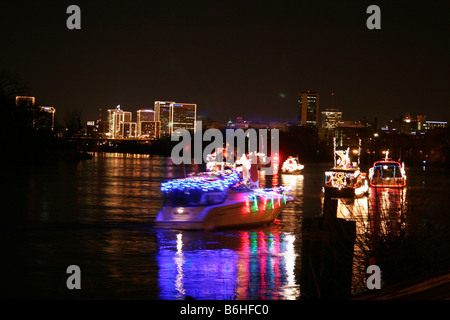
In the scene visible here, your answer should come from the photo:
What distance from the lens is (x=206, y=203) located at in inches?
741

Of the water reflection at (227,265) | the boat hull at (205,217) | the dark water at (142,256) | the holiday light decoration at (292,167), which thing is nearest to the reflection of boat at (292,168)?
the holiday light decoration at (292,167)

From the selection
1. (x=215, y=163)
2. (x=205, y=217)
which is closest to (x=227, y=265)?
(x=205, y=217)

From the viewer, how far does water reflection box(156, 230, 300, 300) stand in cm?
1041

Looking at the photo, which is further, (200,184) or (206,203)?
(206,203)

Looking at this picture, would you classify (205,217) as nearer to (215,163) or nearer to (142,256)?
(142,256)

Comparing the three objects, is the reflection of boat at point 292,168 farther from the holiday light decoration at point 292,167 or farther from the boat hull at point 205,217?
the boat hull at point 205,217

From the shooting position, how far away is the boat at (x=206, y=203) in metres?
18.6

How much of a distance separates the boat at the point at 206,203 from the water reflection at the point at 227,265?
0.54 metres

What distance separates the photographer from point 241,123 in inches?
7077

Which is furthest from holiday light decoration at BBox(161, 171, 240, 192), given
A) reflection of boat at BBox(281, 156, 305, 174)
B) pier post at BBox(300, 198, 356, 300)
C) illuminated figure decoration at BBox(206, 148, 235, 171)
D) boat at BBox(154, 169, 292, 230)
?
reflection of boat at BBox(281, 156, 305, 174)

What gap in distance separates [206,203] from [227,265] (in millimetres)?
5908

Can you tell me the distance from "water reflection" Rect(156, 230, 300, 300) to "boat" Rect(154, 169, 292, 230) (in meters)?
0.54

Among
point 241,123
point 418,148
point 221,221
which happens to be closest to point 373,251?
point 221,221
